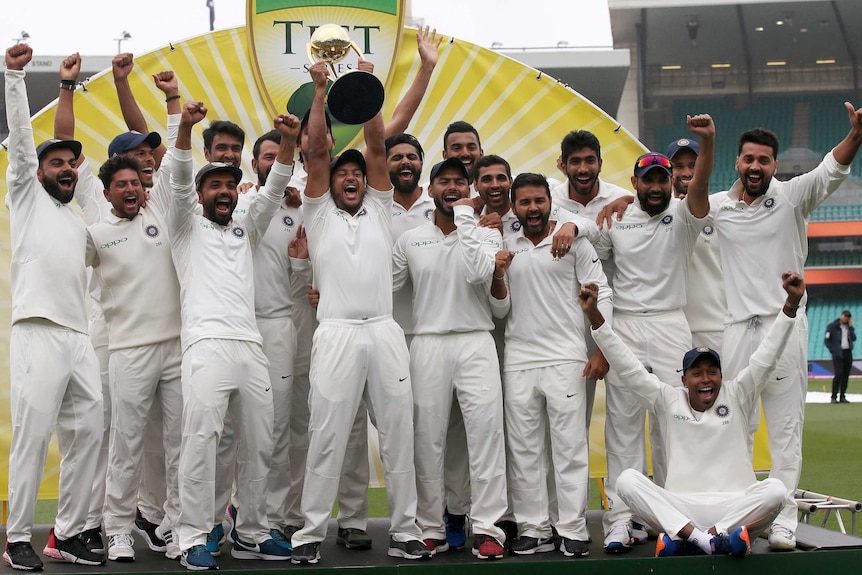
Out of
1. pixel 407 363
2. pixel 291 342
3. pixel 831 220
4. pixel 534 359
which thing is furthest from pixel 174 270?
pixel 831 220

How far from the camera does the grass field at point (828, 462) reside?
9.52m

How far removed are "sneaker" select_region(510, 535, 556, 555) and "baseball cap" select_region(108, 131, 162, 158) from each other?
328cm

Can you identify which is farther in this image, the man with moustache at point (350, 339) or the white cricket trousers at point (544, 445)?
the white cricket trousers at point (544, 445)

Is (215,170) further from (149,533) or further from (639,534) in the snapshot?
(639,534)

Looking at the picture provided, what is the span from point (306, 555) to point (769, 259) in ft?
10.3

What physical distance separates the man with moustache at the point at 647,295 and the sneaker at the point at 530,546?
1.40 feet

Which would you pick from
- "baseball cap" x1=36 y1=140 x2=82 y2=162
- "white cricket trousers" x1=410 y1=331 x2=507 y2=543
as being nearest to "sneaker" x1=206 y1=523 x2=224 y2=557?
"white cricket trousers" x1=410 y1=331 x2=507 y2=543

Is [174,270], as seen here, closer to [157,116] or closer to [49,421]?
[49,421]

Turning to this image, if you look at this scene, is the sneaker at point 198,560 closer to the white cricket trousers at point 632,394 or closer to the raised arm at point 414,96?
the white cricket trousers at point 632,394

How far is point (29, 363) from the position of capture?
5586mm

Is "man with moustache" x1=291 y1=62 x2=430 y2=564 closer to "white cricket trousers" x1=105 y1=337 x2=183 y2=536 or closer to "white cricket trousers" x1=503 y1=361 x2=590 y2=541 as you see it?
"white cricket trousers" x1=503 y1=361 x2=590 y2=541

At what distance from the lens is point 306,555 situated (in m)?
5.66

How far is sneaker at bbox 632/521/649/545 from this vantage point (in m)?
6.21

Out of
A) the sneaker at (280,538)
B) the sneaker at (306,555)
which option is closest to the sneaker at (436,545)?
the sneaker at (306,555)
